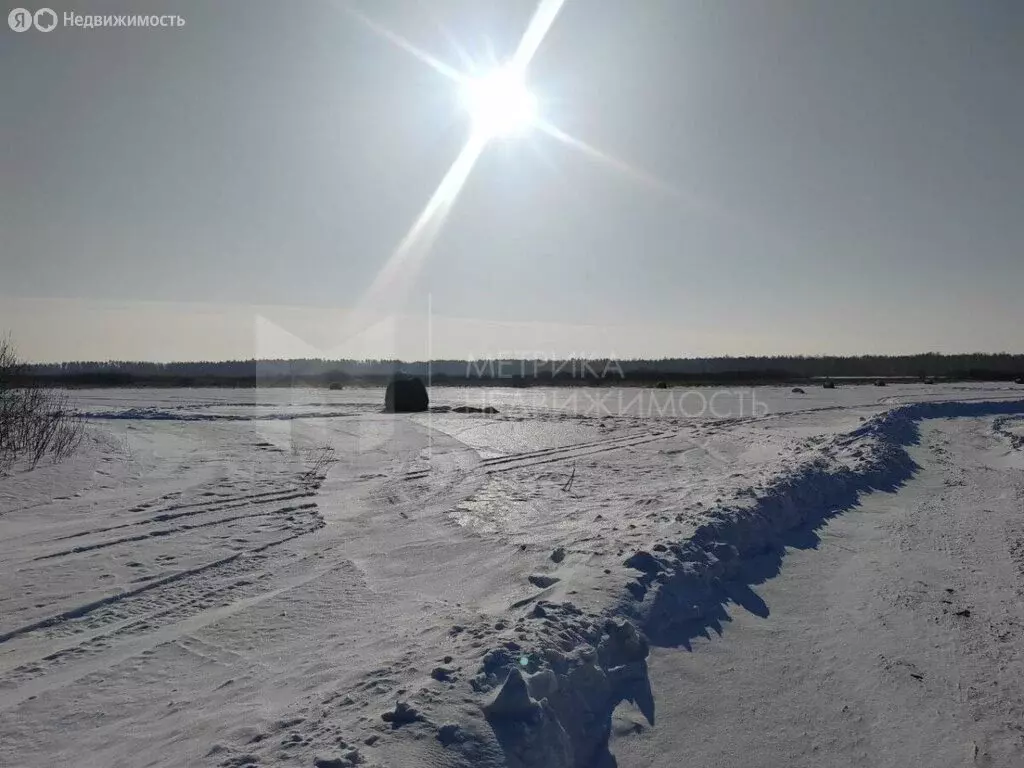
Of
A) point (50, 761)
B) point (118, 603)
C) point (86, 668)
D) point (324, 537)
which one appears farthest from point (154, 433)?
point (50, 761)

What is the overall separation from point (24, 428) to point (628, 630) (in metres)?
12.7

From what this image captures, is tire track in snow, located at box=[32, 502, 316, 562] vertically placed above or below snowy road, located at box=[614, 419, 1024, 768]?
above

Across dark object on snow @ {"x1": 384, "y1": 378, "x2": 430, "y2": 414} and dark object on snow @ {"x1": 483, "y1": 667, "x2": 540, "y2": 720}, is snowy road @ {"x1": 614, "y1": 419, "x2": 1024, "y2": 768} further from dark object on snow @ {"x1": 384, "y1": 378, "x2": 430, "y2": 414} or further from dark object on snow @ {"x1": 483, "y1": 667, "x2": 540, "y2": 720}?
dark object on snow @ {"x1": 384, "y1": 378, "x2": 430, "y2": 414}

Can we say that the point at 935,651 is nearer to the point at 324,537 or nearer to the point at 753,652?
the point at 753,652

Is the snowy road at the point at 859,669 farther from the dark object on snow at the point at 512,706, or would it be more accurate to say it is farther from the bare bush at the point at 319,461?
the bare bush at the point at 319,461

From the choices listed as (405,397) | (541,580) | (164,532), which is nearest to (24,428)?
(164,532)

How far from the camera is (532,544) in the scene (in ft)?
22.9

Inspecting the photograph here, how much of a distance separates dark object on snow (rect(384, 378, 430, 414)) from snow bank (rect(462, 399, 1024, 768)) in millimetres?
20887

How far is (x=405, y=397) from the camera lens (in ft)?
91.7

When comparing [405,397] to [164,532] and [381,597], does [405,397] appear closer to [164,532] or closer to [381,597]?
[164,532]

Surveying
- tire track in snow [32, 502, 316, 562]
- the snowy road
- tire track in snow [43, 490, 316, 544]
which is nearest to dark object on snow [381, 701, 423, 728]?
the snowy road

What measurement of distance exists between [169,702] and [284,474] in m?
7.96

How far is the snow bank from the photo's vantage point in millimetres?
3152

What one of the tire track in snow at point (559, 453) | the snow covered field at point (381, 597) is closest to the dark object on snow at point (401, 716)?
the snow covered field at point (381, 597)
